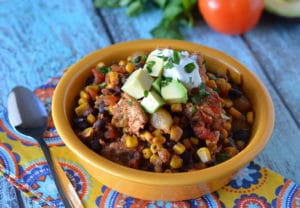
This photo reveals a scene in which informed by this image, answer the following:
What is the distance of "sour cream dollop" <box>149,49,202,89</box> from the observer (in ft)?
5.71

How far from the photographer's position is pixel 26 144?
2.03 metres

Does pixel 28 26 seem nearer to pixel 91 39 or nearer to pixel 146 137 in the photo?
pixel 91 39

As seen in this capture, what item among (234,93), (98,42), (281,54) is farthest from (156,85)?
(281,54)

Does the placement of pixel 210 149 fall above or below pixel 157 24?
above

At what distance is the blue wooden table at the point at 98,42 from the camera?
246cm

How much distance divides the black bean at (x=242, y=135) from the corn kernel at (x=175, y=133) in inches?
10.5

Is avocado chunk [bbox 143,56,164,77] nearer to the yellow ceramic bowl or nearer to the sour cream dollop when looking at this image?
the sour cream dollop

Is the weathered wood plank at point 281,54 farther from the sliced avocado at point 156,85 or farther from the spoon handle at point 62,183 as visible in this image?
the spoon handle at point 62,183

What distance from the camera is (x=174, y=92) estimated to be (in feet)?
5.56

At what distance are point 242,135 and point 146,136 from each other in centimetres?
40

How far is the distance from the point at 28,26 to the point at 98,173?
1.38 meters

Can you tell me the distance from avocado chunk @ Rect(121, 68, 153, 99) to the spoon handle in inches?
17.4

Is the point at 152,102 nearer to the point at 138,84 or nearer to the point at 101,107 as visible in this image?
the point at 138,84

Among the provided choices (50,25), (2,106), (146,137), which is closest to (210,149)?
(146,137)
